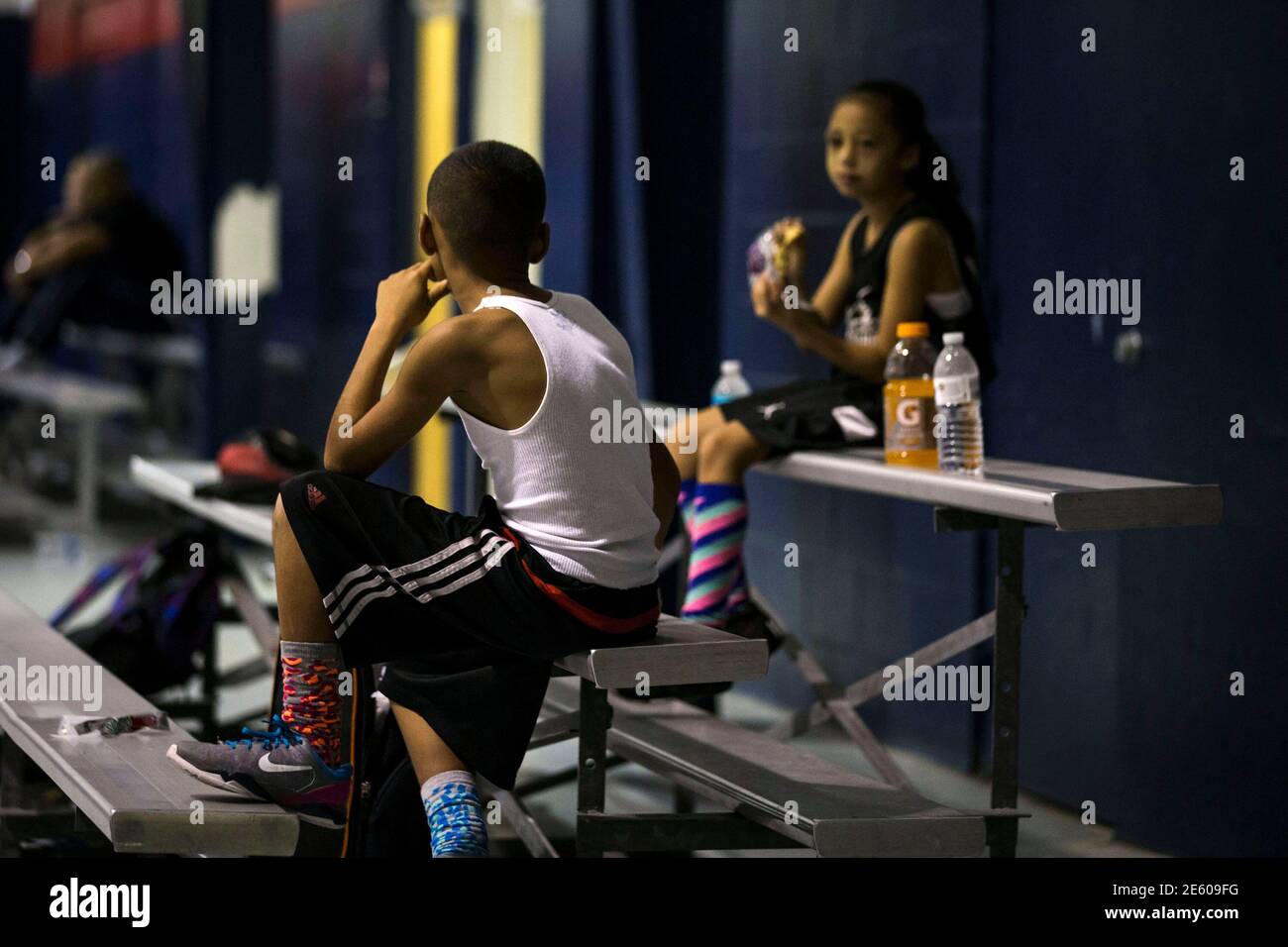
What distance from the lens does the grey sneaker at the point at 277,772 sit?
9.66ft

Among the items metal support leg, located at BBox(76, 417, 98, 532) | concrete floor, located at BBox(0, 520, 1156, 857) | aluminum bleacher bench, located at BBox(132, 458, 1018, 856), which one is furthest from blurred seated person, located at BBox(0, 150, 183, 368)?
aluminum bleacher bench, located at BBox(132, 458, 1018, 856)

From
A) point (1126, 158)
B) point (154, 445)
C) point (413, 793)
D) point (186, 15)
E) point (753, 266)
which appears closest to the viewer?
point (413, 793)

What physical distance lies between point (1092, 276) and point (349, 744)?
6.79 feet

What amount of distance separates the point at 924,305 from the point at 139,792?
2.06m

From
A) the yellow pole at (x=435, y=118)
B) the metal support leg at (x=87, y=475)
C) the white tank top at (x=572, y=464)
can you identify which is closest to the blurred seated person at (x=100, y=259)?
the metal support leg at (x=87, y=475)

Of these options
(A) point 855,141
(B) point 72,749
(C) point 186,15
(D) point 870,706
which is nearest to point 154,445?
(C) point 186,15

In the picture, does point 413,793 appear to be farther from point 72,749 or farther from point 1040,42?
point 1040,42

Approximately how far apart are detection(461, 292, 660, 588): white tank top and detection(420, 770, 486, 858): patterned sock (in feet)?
1.21

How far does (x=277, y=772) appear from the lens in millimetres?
2967

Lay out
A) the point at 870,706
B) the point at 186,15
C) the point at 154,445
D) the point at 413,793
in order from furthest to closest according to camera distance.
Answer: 1. the point at 154,445
2. the point at 186,15
3. the point at 870,706
4. the point at 413,793

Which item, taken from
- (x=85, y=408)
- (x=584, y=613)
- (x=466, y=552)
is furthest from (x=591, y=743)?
(x=85, y=408)

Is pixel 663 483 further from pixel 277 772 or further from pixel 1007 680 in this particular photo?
pixel 277 772

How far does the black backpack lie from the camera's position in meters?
4.71

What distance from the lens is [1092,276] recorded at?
4.29 metres
